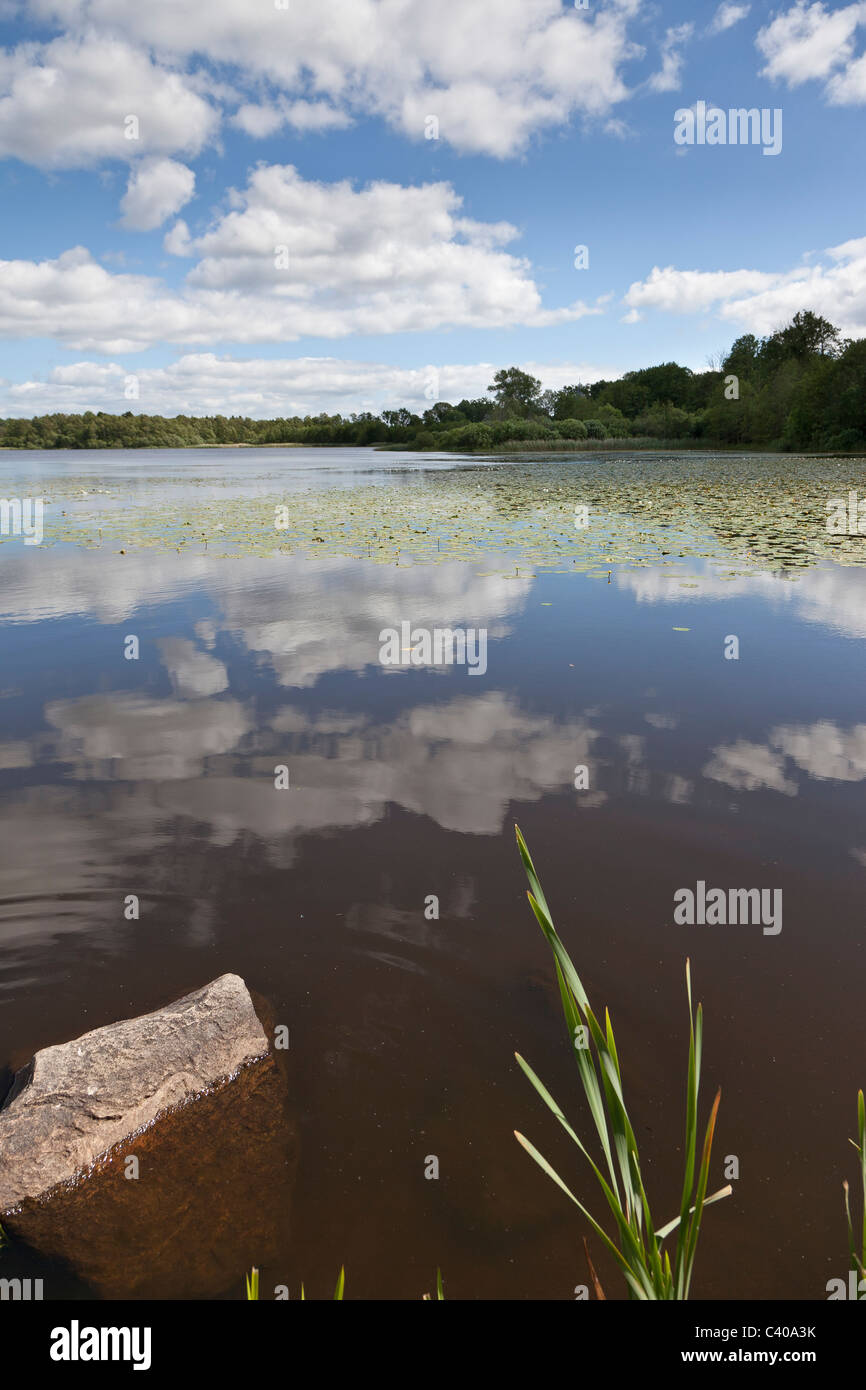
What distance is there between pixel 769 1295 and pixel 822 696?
4.60 metres

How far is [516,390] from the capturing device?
91.1 meters

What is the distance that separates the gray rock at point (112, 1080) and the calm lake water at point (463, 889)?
20cm

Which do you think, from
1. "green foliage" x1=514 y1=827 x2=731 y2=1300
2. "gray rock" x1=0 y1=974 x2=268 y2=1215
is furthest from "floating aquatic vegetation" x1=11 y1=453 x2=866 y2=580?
"green foliage" x1=514 y1=827 x2=731 y2=1300

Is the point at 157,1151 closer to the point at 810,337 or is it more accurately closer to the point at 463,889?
the point at 463,889

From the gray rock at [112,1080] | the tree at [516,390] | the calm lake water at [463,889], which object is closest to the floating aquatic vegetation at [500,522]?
the calm lake water at [463,889]

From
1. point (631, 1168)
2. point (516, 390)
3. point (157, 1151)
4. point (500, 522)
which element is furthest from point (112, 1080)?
A: point (516, 390)

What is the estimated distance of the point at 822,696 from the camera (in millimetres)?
5594

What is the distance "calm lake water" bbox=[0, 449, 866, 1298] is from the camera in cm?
206

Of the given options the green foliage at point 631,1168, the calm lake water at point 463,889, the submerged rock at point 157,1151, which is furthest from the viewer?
the calm lake water at point 463,889

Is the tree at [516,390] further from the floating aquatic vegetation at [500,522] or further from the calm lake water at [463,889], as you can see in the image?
the calm lake water at [463,889]

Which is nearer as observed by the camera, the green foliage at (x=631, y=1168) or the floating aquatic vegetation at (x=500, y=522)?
the green foliage at (x=631, y=1168)

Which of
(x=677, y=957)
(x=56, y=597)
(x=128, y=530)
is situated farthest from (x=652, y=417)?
(x=677, y=957)

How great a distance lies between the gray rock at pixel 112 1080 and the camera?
2127 mm

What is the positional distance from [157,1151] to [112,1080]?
0.83 feet
